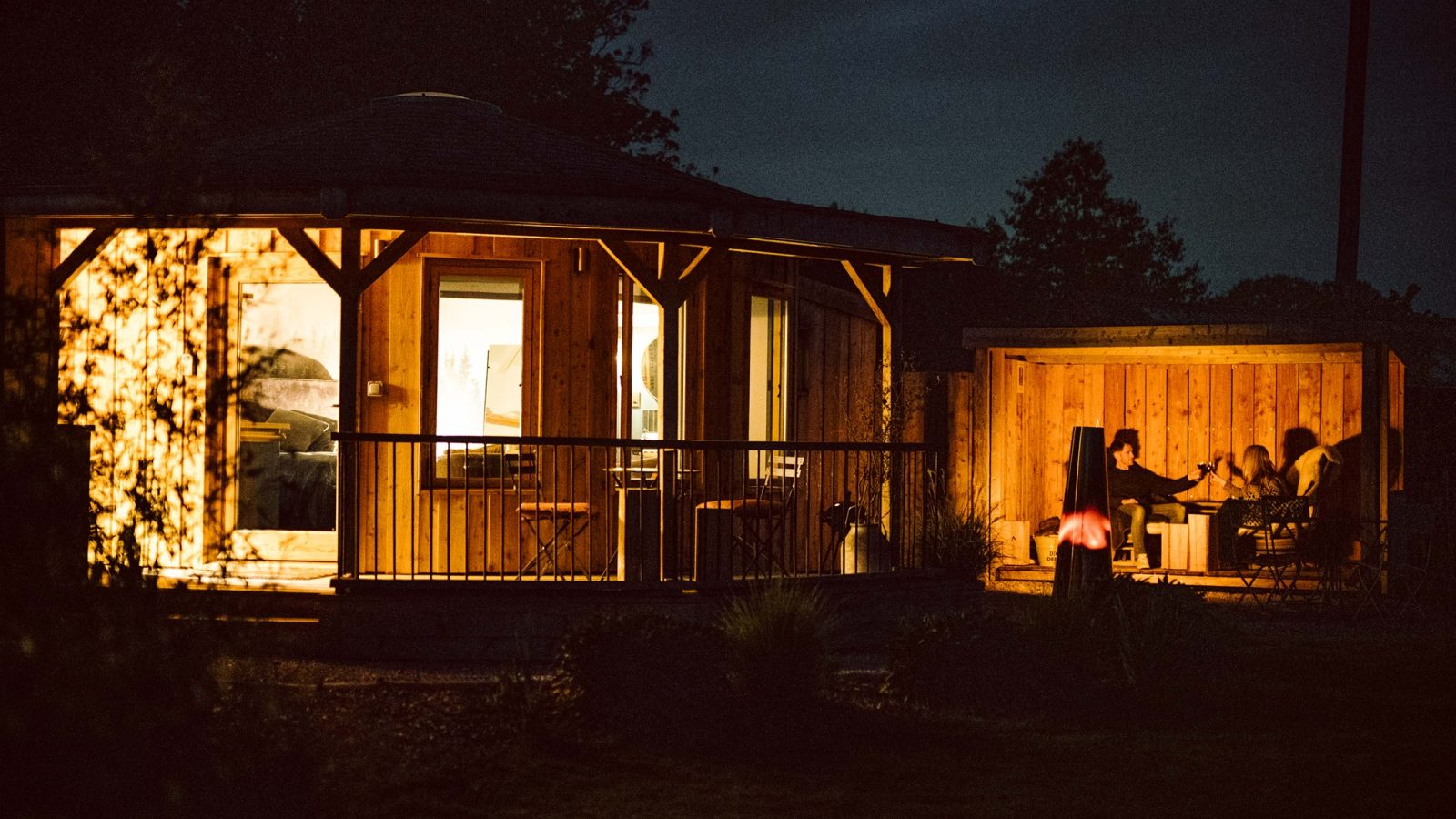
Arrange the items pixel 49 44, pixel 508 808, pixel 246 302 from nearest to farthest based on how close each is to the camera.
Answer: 1. pixel 508 808
2. pixel 246 302
3. pixel 49 44

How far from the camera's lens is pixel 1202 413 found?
54.0 ft

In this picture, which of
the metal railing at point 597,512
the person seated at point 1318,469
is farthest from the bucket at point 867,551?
the person seated at point 1318,469

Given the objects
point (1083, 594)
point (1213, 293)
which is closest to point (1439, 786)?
point (1083, 594)

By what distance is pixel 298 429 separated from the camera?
11297 mm

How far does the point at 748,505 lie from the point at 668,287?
164cm

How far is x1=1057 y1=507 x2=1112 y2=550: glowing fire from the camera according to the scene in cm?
973

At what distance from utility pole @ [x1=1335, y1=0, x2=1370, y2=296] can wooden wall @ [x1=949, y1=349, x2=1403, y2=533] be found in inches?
415

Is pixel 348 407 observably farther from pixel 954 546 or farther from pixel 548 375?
pixel 954 546

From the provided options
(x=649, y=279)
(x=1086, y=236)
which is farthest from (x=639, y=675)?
(x=1086, y=236)

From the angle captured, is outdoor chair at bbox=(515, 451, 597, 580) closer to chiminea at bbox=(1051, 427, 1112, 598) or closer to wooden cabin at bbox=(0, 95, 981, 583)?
wooden cabin at bbox=(0, 95, 981, 583)

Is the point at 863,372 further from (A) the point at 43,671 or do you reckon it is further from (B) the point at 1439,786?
(A) the point at 43,671

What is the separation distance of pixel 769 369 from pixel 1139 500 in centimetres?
435

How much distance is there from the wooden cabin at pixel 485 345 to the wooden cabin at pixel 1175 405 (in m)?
2.98

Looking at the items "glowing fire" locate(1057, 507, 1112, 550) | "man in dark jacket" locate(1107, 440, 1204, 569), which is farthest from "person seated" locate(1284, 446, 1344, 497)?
"glowing fire" locate(1057, 507, 1112, 550)
